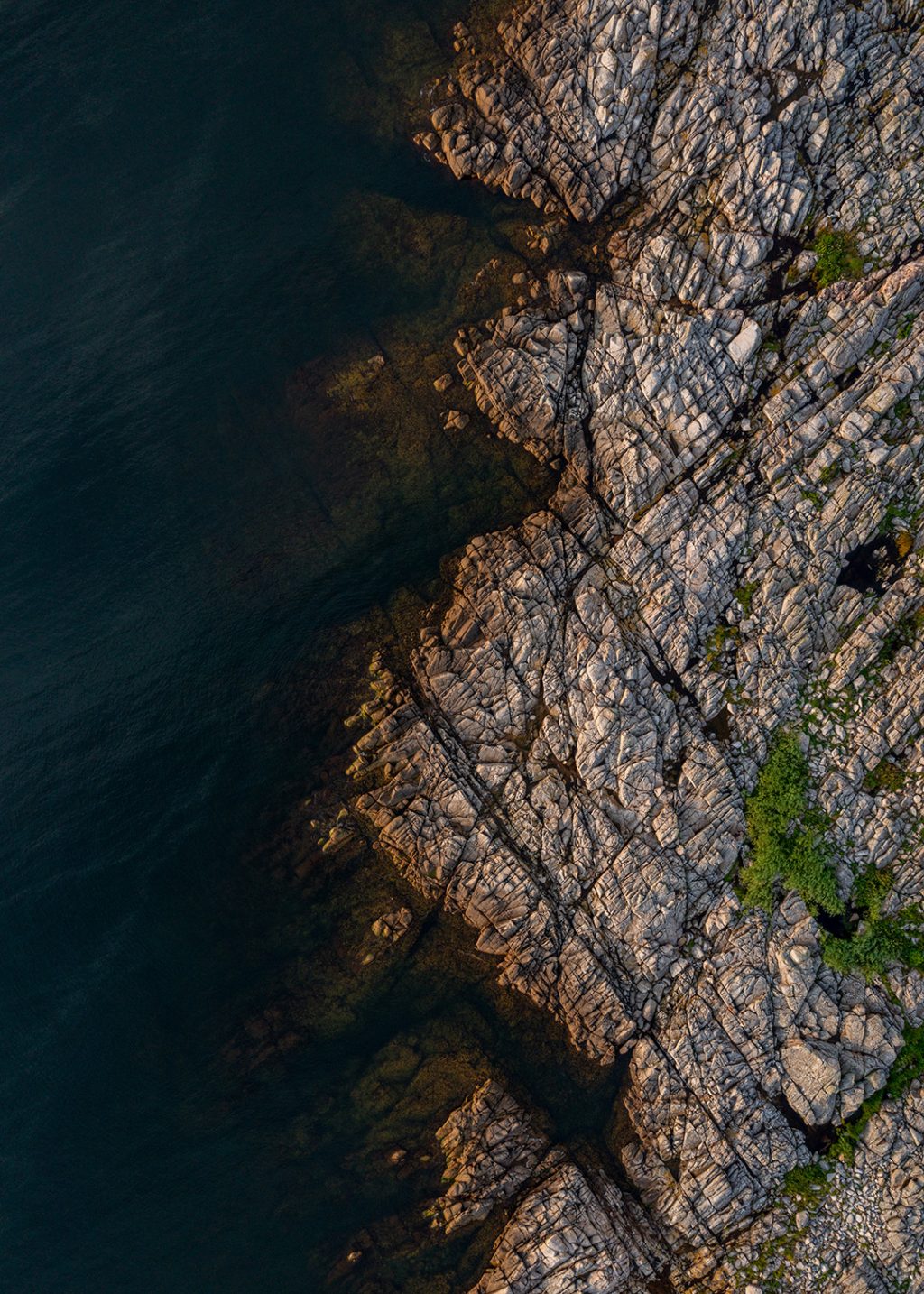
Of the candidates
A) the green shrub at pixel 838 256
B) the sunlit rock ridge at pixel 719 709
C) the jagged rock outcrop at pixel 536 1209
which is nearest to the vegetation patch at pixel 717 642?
the sunlit rock ridge at pixel 719 709

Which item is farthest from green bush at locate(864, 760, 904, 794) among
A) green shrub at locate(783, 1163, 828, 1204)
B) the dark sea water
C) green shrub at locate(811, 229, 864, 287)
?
green shrub at locate(811, 229, 864, 287)

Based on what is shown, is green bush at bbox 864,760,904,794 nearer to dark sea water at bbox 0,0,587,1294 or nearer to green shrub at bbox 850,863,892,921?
green shrub at bbox 850,863,892,921

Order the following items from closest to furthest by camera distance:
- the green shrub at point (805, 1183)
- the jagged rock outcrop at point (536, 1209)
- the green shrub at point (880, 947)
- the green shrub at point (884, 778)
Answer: the jagged rock outcrop at point (536, 1209) → the green shrub at point (805, 1183) → the green shrub at point (880, 947) → the green shrub at point (884, 778)

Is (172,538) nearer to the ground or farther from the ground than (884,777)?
farther from the ground

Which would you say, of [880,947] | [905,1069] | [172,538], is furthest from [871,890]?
[172,538]

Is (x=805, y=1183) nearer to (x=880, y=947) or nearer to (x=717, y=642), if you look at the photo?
(x=880, y=947)

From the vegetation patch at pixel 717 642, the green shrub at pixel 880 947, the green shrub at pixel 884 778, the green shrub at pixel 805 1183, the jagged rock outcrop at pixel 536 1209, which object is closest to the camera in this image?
the jagged rock outcrop at pixel 536 1209

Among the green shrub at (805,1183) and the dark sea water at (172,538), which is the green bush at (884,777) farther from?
the dark sea water at (172,538)

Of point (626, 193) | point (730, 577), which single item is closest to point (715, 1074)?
point (730, 577)
